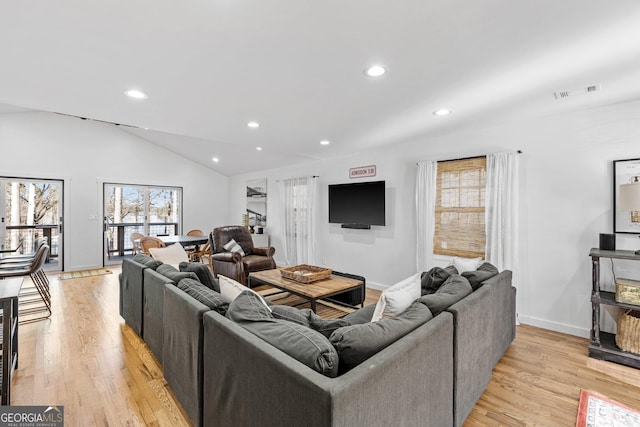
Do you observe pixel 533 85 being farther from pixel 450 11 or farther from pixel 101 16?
pixel 101 16

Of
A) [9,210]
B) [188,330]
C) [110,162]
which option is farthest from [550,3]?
[9,210]

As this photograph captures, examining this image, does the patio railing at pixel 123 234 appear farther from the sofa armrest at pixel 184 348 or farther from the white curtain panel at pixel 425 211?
the white curtain panel at pixel 425 211

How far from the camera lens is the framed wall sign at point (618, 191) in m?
2.72

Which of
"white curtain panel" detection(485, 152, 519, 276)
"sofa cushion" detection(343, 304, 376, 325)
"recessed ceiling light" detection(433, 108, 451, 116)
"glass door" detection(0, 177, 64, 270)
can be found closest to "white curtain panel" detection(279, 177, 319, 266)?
"recessed ceiling light" detection(433, 108, 451, 116)

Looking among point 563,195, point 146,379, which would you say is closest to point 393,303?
point 146,379

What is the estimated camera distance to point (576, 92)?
2.54 meters

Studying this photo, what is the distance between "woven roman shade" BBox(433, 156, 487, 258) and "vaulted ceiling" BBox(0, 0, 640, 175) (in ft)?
2.26

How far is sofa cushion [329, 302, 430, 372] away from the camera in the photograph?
120cm

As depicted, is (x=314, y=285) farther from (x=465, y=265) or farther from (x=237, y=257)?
(x=237, y=257)

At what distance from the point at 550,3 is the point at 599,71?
1.18 m

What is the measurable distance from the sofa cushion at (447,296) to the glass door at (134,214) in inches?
283

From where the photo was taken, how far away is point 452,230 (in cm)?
389

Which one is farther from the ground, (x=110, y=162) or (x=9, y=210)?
(x=110, y=162)

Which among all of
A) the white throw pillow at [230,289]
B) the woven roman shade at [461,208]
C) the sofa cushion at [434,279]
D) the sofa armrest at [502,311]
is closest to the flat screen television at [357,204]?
the woven roman shade at [461,208]
